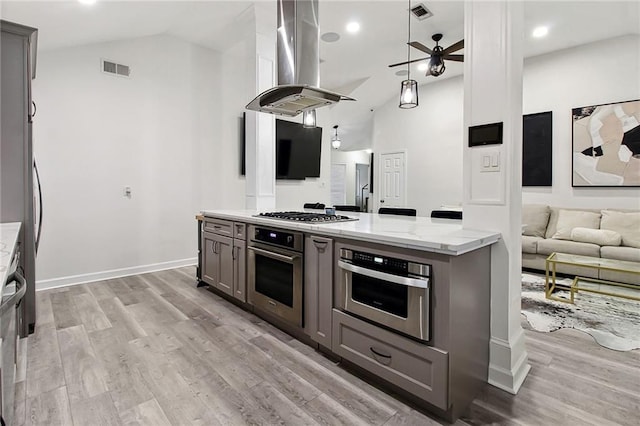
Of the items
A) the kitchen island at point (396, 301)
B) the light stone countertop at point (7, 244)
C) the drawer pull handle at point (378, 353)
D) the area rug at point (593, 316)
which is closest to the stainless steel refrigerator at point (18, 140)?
the light stone countertop at point (7, 244)

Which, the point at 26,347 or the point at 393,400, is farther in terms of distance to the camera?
the point at 26,347

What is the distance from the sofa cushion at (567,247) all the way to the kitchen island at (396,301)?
10.5ft

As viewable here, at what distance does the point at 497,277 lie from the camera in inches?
78.7

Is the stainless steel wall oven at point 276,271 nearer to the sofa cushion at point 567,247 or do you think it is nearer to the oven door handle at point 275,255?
the oven door handle at point 275,255

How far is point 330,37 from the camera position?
4.92m

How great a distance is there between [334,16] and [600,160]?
4312 millimetres

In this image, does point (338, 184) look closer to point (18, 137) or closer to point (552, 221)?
point (552, 221)

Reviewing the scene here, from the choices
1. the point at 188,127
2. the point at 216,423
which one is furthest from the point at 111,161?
the point at 216,423

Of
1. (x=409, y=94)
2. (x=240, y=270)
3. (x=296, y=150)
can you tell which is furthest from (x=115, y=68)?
(x=409, y=94)

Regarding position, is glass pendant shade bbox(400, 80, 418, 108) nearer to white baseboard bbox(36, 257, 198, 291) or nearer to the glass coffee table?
the glass coffee table

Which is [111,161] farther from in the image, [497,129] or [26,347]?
[497,129]

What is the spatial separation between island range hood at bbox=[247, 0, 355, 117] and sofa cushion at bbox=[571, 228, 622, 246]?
385 cm

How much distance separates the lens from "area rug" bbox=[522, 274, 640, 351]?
2623 millimetres

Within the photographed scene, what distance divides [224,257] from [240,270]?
0.37 m
